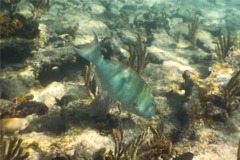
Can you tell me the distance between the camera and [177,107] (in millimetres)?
5184

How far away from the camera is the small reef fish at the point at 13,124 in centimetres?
406

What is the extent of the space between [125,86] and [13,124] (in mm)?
1875

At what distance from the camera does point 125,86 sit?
332cm

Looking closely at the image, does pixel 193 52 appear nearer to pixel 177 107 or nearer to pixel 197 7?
pixel 177 107

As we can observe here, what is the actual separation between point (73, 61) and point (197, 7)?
12554 mm

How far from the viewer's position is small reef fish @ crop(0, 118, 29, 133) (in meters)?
4.06

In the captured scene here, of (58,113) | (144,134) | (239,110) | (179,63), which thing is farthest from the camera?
(179,63)

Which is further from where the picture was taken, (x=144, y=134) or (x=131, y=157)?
(x=144, y=134)

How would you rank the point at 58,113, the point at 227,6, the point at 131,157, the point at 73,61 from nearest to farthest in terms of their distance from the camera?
the point at 131,157 → the point at 58,113 → the point at 73,61 → the point at 227,6

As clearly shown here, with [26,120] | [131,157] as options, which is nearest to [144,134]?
[131,157]

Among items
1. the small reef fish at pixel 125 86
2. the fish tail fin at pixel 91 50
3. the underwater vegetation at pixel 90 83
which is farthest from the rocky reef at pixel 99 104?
the fish tail fin at pixel 91 50

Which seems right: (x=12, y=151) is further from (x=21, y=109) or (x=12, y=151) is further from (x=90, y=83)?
(x=90, y=83)

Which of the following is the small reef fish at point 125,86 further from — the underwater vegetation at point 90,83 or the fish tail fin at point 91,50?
the underwater vegetation at point 90,83

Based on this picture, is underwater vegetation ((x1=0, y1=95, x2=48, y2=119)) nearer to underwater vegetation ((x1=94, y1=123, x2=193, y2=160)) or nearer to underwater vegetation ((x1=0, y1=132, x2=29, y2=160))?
underwater vegetation ((x1=0, y1=132, x2=29, y2=160))
